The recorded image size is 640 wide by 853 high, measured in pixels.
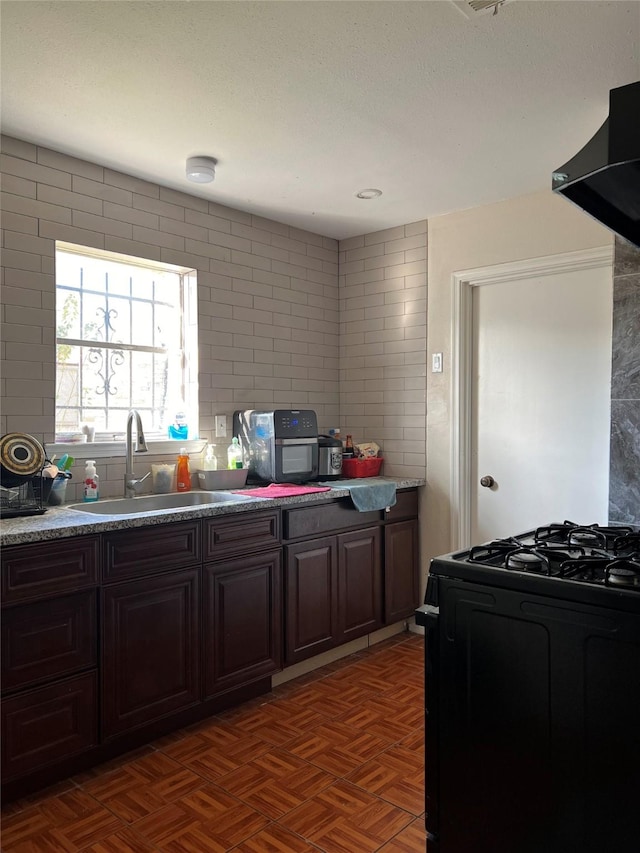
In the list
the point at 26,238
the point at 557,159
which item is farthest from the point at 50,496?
the point at 557,159

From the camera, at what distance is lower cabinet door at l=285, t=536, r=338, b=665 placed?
305 centimetres

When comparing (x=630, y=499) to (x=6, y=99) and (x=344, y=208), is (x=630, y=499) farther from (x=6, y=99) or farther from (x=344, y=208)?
(x=6, y=99)

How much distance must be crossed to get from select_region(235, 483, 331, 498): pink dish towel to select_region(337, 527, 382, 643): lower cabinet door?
1.00 feet

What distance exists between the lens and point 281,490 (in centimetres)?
319

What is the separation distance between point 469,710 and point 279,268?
292 cm

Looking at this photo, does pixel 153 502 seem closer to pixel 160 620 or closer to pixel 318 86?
pixel 160 620

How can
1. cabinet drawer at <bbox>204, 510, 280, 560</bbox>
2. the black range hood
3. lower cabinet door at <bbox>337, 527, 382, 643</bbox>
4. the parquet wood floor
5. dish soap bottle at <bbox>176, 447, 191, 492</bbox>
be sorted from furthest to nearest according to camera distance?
lower cabinet door at <bbox>337, 527, 382, 643</bbox> < dish soap bottle at <bbox>176, 447, 191, 492</bbox> < cabinet drawer at <bbox>204, 510, 280, 560</bbox> < the parquet wood floor < the black range hood

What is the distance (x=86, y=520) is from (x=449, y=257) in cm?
255

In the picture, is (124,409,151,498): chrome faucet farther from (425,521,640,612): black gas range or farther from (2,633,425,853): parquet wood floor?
(425,521,640,612): black gas range

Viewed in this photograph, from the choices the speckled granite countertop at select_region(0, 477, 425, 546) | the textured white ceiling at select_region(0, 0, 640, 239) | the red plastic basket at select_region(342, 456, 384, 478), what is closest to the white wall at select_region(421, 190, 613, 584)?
A: the textured white ceiling at select_region(0, 0, 640, 239)

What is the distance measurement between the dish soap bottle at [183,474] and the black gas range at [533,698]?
5.87ft

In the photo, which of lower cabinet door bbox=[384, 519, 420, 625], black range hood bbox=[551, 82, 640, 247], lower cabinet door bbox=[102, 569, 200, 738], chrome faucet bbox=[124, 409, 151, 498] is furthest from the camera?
lower cabinet door bbox=[384, 519, 420, 625]

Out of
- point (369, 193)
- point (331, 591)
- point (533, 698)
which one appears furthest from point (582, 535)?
point (369, 193)

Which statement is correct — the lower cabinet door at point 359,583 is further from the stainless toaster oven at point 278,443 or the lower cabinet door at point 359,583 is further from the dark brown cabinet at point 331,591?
the stainless toaster oven at point 278,443
